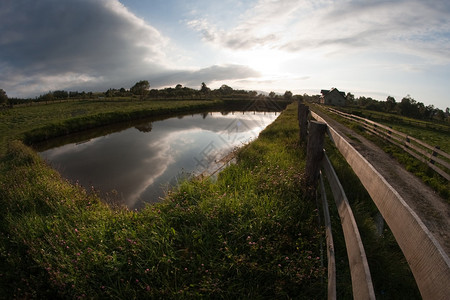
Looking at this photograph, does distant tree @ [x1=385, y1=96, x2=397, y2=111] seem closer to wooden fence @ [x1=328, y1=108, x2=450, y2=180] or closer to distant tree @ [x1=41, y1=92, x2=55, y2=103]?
wooden fence @ [x1=328, y1=108, x2=450, y2=180]

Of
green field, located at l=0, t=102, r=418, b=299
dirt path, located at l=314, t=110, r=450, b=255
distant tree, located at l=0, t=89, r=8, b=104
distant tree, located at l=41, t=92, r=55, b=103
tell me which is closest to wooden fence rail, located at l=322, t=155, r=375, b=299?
green field, located at l=0, t=102, r=418, b=299

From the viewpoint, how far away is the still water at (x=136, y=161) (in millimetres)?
8746

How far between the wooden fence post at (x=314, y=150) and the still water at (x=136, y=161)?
3962 mm

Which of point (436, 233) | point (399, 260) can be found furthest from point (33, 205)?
point (436, 233)

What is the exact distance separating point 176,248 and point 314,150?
3184 mm

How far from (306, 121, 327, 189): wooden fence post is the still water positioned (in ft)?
13.0

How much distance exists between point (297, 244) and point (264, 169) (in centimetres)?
318

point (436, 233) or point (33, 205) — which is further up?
point (436, 233)

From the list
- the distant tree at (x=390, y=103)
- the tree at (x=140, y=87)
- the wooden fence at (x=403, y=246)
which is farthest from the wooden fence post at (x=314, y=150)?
the distant tree at (x=390, y=103)

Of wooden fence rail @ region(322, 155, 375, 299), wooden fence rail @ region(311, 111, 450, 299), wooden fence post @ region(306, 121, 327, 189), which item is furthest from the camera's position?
wooden fence post @ region(306, 121, 327, 189)

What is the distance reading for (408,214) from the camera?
1.30 meters

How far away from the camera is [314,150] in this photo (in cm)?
394

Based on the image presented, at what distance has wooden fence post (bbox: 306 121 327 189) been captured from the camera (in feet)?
12.6

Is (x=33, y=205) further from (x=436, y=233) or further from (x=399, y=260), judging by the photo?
(x=436, y=233)
